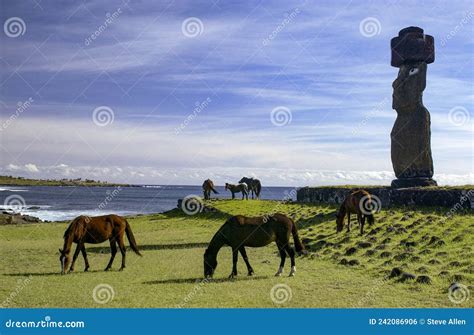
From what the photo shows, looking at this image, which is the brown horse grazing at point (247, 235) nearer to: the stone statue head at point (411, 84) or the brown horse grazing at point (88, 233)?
the brown horse grazing at point (88, 233)

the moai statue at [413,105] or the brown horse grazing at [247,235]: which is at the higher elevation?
the moai statue at [413,105]

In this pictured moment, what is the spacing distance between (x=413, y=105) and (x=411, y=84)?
1373mm

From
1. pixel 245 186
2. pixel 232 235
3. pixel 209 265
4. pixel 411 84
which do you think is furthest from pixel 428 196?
pixel 245 186

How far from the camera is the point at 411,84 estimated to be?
31.2 meters

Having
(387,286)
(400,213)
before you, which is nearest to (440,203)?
(400,213)

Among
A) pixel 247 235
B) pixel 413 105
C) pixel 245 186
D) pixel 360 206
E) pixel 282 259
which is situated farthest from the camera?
pixel 245 186

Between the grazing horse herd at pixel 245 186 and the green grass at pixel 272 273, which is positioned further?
the grazing horse herd at pixel 245 186

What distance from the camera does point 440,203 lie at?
27.6 metres

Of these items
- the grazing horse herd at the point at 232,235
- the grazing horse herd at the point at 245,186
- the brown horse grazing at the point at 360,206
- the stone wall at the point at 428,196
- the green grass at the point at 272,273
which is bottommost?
the green grass at the point at 272,273

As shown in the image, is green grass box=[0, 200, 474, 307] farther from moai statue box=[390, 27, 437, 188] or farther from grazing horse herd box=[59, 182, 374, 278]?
moai statue box=[390, 27, 437, 188]

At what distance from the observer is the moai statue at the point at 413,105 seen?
31.0 meters

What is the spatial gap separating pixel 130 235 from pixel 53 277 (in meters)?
2.93

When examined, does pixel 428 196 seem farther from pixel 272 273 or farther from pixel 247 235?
pixel 247 235

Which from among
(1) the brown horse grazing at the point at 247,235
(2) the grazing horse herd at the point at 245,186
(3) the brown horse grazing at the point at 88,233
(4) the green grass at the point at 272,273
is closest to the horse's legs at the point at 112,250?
(3) the brown horse grazing at the point at 88,233
